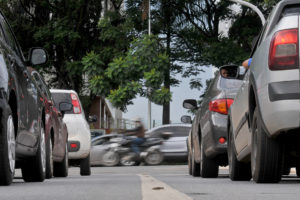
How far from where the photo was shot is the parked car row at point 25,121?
696 centimetres

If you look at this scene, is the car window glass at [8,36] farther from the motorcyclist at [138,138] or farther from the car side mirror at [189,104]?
the motorcyclist at [138,138]

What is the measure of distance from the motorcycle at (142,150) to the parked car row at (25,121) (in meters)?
16.0

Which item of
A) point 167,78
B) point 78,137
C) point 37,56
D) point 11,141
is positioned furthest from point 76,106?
point 167,78

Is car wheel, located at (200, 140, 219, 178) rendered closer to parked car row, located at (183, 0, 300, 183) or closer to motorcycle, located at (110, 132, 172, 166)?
parked car row, located at (183, 0, 300, 183)

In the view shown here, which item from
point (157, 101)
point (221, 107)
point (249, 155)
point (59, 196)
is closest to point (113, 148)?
point (157, 101)

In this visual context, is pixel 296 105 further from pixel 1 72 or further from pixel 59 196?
pixel 1 72

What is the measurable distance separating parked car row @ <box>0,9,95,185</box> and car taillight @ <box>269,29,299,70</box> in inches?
93.7

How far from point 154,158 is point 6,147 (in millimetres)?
21283

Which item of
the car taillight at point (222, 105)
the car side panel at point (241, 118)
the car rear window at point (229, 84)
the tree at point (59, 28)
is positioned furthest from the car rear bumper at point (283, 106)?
the tree at point (59, 28)

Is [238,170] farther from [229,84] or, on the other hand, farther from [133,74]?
[133,74]

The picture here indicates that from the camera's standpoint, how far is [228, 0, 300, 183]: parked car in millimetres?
6445

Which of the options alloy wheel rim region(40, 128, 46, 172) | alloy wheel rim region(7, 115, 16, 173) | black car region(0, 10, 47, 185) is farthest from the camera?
alloy wheel rim region(40, 128, 46, 172)

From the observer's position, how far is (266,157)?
691 cm

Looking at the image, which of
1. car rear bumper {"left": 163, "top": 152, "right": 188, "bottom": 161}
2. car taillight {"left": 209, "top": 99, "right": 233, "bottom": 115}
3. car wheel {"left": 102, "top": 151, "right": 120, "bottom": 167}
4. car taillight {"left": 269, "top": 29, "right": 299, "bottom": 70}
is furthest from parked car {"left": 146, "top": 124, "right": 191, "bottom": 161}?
car taillight {"left": 269, "top": 29, "right": 299, "bottom": 70}
